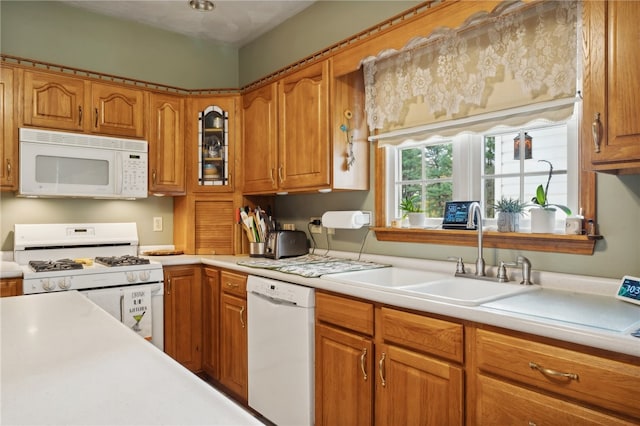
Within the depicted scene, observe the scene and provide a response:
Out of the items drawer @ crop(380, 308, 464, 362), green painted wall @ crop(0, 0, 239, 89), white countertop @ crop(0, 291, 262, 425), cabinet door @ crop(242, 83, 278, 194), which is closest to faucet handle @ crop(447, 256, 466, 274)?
drawer @ crop(380, 308, 464, 362)

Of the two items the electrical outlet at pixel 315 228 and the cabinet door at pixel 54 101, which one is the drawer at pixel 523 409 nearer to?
the electrical outlet at pixel 315 228

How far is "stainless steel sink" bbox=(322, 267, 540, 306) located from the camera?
1.73 m

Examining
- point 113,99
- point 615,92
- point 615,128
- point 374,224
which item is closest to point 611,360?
point 615,128

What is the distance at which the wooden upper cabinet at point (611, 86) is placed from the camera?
1381mm

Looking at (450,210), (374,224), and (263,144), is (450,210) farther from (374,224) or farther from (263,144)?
(263,144)


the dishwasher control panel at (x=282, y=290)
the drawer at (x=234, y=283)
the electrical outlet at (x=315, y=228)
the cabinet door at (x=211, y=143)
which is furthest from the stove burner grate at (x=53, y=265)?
the electrical outlet at (x=315, y=228)

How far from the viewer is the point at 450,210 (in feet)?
7.48

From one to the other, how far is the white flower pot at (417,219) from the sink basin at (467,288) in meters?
0.47

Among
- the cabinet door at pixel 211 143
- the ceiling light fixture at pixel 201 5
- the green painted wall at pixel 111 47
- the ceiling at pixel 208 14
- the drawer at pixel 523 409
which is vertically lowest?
the drawer at pixel 523 409

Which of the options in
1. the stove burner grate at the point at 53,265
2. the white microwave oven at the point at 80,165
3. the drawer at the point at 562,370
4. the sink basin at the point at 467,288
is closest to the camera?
the drawer at the point at 562,370

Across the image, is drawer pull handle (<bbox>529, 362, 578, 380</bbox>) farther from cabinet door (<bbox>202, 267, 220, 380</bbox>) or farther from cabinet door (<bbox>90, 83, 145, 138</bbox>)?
cabinet door (<bbox>90, 83, 145, 138</bbox>)

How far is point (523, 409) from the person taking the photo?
135 centimetres

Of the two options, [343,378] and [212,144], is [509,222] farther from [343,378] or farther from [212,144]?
[212,144]

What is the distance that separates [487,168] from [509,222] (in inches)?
14.3
